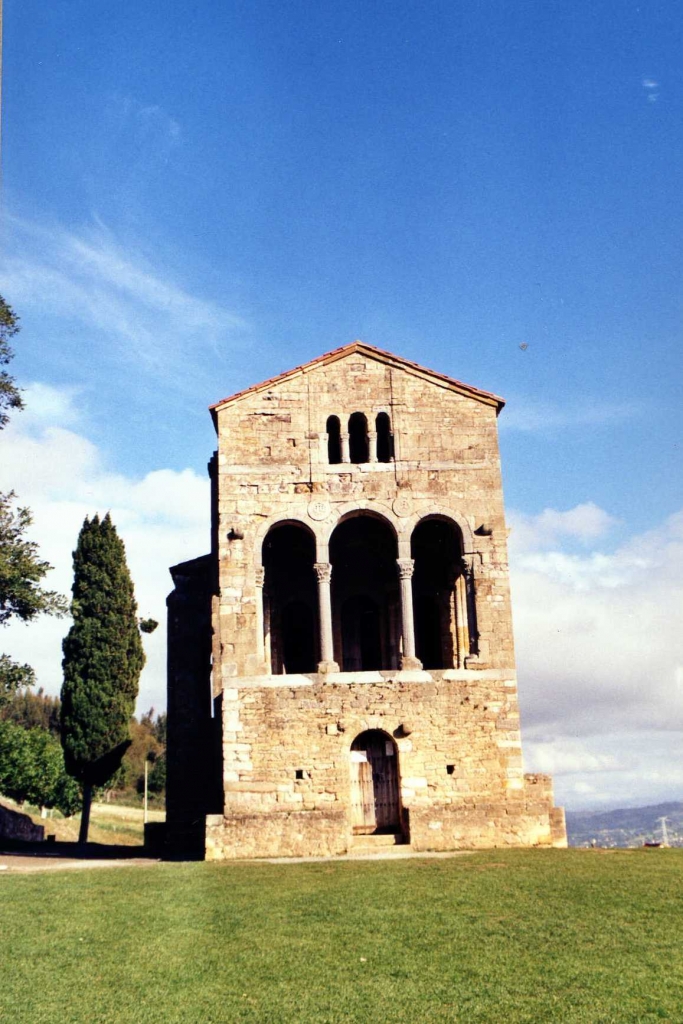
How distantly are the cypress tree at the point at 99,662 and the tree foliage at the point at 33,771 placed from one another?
6.67 meters

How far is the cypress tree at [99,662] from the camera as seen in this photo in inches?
1486

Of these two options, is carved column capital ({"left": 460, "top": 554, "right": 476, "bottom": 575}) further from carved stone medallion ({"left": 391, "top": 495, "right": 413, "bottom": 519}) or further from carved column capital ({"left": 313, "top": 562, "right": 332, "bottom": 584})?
carved column capital ({"left": 313, "top": 562, "right": 332, "bottom": 584})

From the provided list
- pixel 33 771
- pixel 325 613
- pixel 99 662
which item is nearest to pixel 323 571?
pixel 325 613

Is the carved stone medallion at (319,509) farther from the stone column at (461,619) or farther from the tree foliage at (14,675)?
the tree foliage at (14,675)

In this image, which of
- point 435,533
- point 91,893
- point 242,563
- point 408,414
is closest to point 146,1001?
point 91,893

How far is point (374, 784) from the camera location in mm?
24469

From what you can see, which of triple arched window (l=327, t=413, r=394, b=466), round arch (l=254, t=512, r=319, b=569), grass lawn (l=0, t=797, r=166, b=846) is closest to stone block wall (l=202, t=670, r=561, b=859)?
round arch (l=254, t=512, r=319, b=569)

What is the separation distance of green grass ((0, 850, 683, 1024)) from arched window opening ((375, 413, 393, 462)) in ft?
35.6

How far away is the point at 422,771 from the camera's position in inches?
918

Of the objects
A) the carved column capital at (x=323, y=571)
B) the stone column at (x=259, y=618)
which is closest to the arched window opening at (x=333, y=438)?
the carved column capital at (x=323, y=571)

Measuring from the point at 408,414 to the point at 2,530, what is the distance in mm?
10978

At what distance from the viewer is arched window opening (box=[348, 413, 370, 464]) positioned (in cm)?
2612

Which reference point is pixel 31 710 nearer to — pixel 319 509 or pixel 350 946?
pixel 319 509

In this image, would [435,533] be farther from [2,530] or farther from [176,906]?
[176,906]
